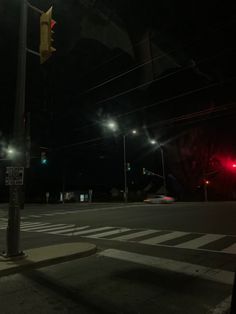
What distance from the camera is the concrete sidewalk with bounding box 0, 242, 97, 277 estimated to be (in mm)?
7025

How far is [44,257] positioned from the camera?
790 centimetres

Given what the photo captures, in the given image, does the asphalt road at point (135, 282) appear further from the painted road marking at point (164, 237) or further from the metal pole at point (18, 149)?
the metal pole at point (18, 149)

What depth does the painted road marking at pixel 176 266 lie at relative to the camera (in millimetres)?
6477

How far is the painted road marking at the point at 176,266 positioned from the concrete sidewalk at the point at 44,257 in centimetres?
65

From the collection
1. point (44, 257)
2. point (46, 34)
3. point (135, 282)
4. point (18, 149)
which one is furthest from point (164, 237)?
point (46, 34)

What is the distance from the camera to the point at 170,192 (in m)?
67.6

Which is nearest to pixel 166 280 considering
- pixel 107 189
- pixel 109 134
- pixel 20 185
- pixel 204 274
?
pixel 204 274

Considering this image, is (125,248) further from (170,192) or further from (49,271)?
(170,192)

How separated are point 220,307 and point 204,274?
184 centimetres

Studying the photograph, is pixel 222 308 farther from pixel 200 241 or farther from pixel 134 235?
pixel 134 235

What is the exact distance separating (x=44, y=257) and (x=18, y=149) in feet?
9.25

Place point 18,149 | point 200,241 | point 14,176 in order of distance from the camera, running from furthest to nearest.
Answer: point 200,241
point 18,149
point 14,176

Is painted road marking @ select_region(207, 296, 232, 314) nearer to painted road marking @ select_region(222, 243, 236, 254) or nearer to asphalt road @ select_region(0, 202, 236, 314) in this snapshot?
asphalt road @ select_region(0, 202, 236, 314)

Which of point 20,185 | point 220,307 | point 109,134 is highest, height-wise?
point 109,134
